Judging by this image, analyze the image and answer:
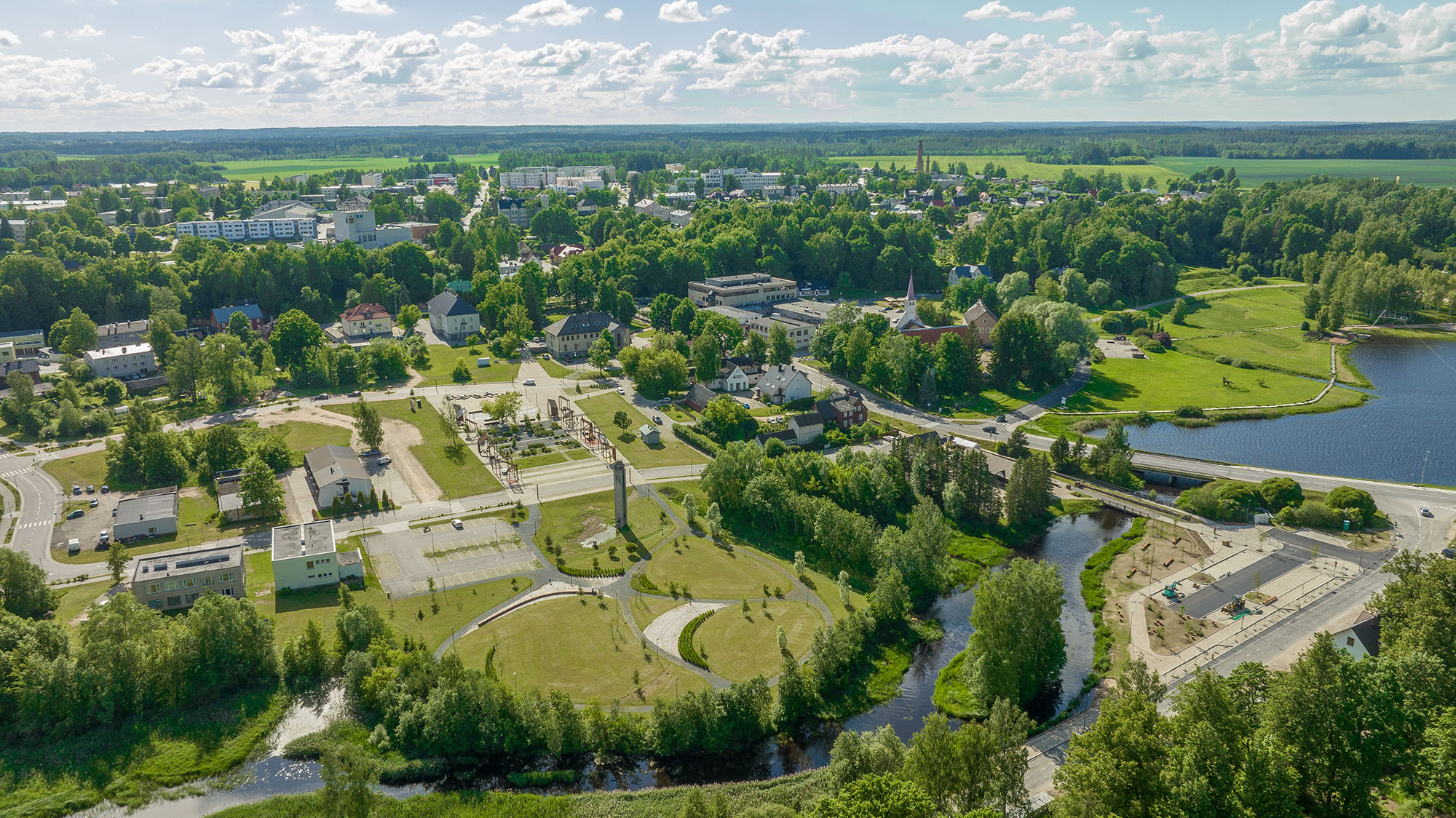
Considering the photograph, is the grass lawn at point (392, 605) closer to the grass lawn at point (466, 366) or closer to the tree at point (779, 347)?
the grass lawn at point (466, 366)

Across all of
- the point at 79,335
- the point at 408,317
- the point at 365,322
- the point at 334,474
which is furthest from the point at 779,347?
the point at 79,335

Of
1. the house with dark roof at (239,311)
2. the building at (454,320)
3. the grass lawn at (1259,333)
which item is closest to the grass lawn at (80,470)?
the house with dark roof at (239,311)

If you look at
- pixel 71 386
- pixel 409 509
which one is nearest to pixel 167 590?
pixel 409 509

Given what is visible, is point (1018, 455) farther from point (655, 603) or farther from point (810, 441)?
point (655, 603)

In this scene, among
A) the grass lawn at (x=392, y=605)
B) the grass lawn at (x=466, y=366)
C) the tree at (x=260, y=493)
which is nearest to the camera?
the grass lawn at (x=392, y=605)

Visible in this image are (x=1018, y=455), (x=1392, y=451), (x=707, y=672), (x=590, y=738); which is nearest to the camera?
(x=590, y=738)

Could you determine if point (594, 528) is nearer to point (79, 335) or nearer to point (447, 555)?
point (447, 555)

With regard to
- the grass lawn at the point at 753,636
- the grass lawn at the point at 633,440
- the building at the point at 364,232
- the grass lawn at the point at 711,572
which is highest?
the building at the point at 364,232
